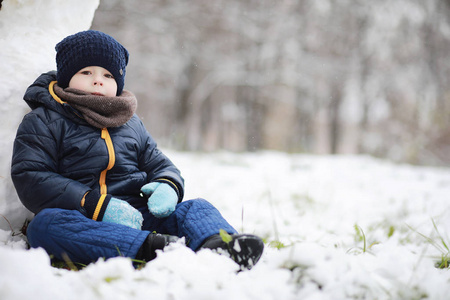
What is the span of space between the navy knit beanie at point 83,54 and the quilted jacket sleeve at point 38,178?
35 centimetres

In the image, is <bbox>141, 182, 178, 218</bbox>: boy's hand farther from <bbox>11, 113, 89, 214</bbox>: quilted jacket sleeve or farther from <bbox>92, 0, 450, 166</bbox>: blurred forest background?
<bbox>92, 0, 450, 166</bbox>: blurred forest background

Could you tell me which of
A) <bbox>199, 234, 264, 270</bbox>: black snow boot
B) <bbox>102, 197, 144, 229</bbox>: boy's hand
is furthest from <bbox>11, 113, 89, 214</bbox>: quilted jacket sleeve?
<bbox>199, 234, 264, 270</bbox>: black snow boot

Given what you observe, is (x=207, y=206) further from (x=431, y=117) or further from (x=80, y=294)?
(x=431, y=117)

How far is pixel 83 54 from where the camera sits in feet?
5.45

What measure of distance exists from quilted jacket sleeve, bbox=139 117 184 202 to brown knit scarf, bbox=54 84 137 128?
8.9 inches

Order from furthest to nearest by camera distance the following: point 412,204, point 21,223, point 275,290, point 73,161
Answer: point 412,204 → point 21,223 → point 73,161 → point 275,290

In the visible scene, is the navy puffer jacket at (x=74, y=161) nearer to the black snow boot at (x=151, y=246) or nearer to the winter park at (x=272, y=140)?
the winter park at (x=272, y=140)

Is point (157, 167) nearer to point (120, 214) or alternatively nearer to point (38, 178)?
point (120, 214)

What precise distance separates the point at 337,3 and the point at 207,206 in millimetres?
11620

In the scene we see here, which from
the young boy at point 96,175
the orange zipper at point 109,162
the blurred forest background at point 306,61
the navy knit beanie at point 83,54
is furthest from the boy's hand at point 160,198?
the blurred forest background at point 306,61

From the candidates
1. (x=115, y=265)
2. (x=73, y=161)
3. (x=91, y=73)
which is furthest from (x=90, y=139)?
(x=115, y=265)

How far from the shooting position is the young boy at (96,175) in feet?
4.32

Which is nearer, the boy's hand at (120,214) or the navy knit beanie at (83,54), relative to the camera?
the boy's hand at (120,214)

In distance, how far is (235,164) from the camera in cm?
640
